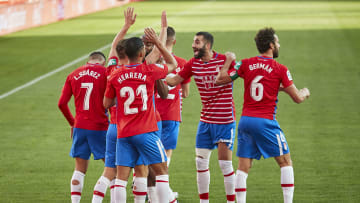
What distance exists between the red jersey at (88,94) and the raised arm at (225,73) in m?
1.43

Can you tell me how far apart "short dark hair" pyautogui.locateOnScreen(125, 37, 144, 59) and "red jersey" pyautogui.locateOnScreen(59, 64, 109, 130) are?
94 cm

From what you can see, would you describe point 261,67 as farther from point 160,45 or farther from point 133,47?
point 133,47

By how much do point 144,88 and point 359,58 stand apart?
51.7 feet

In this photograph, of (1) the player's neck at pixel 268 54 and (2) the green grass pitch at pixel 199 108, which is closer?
(1) the player's neck at pixel 268 54

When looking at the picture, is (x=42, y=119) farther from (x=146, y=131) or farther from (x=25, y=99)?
(x=146, y=131)

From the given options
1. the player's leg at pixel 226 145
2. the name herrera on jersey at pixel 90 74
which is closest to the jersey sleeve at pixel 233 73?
the player's leg at pixel 226 145

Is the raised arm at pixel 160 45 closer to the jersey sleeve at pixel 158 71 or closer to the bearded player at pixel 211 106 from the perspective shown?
the jersey sleeve at pixel 158 71

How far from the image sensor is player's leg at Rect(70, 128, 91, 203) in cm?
781

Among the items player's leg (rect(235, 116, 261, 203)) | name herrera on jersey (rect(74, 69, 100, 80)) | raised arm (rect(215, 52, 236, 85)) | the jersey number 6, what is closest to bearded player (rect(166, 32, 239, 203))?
raised arm (rect(215, 52, 236, 85))

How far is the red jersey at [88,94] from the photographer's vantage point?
25.2ft

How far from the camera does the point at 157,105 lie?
8.52 meters

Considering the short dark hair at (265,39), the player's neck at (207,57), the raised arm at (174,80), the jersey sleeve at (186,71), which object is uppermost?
the short dark hair at (265,39)

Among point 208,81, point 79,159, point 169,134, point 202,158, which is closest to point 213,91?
point 208,81

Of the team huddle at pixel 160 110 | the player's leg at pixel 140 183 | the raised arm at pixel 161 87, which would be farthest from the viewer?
the raised arm at pixel 161 87
